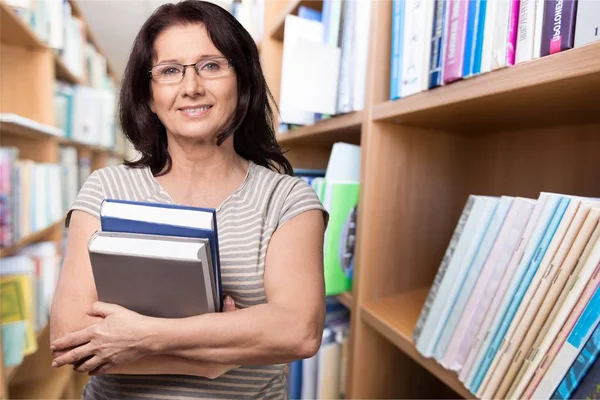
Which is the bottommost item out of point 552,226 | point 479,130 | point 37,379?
point 37,379

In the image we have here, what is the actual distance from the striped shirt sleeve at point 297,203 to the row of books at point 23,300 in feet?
3.58

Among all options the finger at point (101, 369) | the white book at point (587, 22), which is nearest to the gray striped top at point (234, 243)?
the finger at point (101, 369)

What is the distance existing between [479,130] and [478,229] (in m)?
0.39

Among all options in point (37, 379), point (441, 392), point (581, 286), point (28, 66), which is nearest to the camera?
point (581, 286)

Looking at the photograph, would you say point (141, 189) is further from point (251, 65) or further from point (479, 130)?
point (479, 130)

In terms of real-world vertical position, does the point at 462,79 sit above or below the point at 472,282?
above

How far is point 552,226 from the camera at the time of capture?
50 cm

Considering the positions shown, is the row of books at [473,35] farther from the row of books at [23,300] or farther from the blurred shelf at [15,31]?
the row of books at [23,300]

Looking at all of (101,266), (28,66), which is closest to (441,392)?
(101,266)

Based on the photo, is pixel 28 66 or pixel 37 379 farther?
pixel 37 379

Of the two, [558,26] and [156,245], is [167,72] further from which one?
[558,26]

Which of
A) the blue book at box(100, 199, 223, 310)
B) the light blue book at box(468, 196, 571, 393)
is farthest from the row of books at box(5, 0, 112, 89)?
the light blue book at box(468, 196, 571, 393)

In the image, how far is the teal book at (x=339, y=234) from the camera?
93cm

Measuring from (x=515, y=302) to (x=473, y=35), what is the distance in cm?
42
